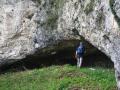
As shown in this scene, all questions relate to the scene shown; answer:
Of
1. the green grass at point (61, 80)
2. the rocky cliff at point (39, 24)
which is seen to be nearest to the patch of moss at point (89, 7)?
the rocky cliff at point (39, 24)

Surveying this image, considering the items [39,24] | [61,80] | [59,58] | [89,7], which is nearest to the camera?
[89,7]

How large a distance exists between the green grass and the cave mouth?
2076 mm

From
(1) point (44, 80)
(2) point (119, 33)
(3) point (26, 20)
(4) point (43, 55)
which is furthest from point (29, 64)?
(2) point (119, 33)

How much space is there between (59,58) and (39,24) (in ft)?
10.7

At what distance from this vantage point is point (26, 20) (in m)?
23.5

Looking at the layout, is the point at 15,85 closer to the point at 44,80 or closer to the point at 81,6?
the point at 44,80

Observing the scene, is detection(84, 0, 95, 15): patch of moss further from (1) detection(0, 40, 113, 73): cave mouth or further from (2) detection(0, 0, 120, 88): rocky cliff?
(1) detection(0, 40, 113, 73): cave mouth

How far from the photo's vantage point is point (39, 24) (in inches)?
913

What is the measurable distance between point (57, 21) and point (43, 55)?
9.22 feet

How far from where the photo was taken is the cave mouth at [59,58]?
2406 centimetres

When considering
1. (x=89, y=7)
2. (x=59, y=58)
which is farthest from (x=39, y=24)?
(x=89, y=7)

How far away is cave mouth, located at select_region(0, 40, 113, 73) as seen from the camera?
78.9 ft

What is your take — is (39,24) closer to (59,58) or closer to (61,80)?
(59,58)

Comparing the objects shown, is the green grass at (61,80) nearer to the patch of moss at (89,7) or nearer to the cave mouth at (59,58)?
the cave mouth at (59,58)
